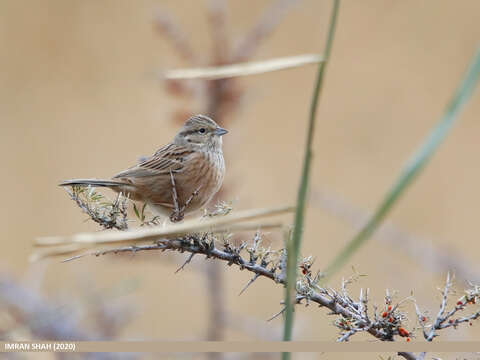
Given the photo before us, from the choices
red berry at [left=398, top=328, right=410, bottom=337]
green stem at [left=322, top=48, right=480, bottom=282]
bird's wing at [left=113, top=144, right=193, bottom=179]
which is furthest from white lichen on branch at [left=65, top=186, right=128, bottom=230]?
bird's wing at [left=113, top=144, right=193, bottom=179]

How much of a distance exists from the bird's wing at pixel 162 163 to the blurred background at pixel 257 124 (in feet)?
6.74

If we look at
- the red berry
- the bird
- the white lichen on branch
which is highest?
the bird

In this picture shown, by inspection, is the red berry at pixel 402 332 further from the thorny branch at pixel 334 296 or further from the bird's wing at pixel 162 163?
the bird's wing at pixel 162 163

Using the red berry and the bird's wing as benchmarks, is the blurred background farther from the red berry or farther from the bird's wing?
the red berry

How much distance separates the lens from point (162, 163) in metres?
2.80

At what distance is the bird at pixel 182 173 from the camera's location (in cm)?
244

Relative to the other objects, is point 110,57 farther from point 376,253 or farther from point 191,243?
point 191,243

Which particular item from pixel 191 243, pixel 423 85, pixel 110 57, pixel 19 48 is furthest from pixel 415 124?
pixel 191 243

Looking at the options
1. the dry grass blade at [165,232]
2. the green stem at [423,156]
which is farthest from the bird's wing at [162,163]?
the green stem at [423,156]

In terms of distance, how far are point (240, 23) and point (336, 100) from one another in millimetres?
1549

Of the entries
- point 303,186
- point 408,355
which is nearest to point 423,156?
point 303,186

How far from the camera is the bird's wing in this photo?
2.66m

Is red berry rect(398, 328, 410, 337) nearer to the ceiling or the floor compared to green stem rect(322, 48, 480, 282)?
nearer to the floor

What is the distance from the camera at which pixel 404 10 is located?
7.04m
